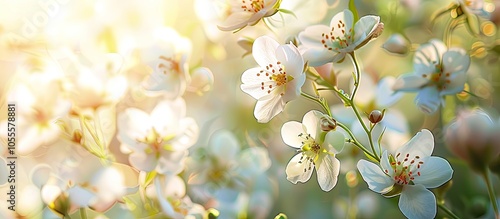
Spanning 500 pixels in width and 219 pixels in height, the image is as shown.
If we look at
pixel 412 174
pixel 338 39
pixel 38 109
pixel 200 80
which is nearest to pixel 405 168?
pixel 412 174

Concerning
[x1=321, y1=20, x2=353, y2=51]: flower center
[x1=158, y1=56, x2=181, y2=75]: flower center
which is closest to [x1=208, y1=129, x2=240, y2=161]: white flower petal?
[x1=158, y1=56, x2=181, y2=75]: flower center

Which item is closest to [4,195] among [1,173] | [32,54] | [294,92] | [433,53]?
[1,173]

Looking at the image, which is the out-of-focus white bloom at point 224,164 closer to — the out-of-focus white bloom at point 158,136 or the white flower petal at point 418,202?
the out-of-focus white bloom at point 158,136

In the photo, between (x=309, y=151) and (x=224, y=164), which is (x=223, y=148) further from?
(x=309, y=151)

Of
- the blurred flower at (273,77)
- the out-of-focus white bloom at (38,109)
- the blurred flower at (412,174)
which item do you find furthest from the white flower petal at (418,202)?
the out-of-focus white bloom at (38,109)

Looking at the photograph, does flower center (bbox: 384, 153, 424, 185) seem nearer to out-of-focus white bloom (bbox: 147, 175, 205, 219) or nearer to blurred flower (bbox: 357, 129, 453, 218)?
blurred flower (bbox: 357, 129, 453, 218)
